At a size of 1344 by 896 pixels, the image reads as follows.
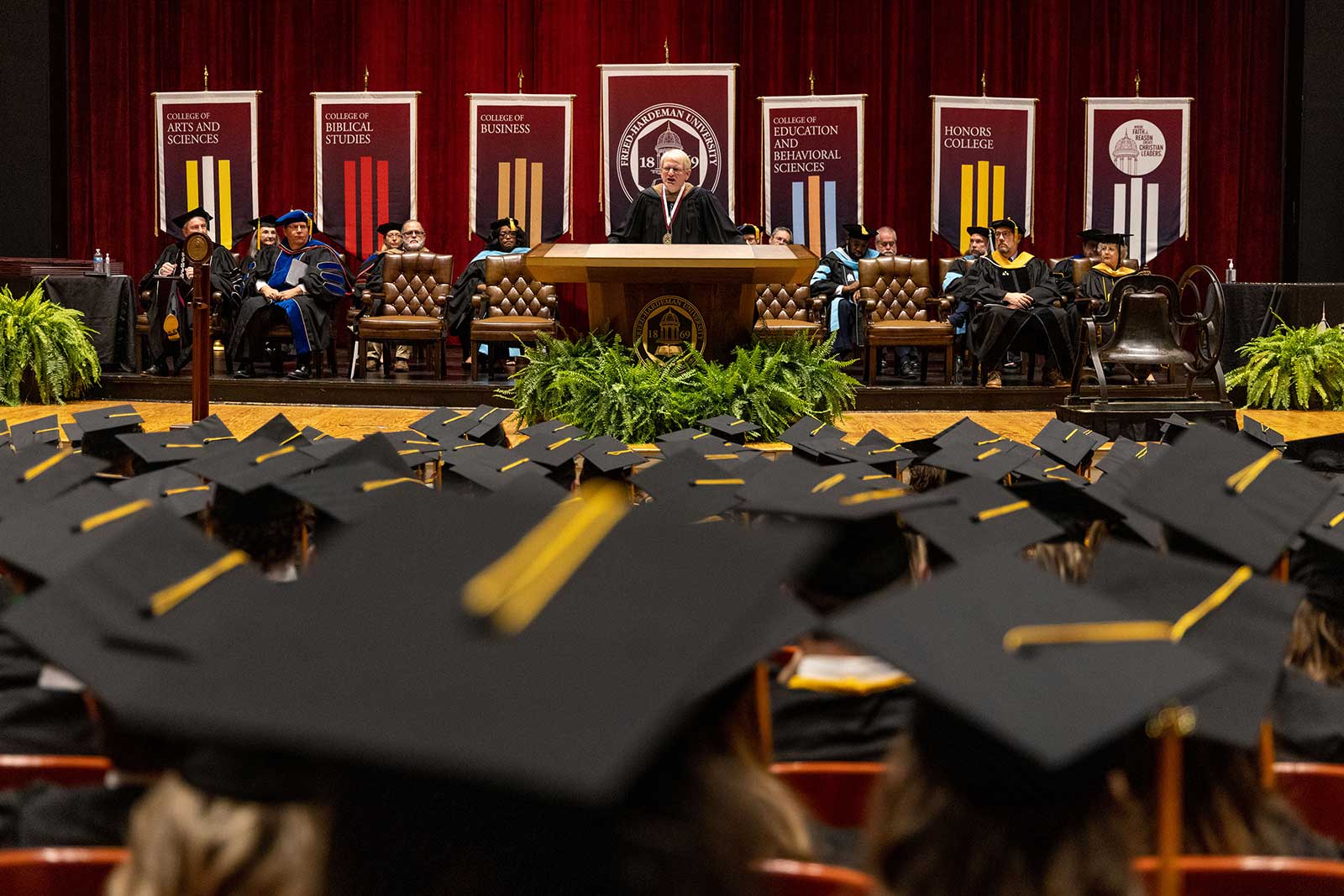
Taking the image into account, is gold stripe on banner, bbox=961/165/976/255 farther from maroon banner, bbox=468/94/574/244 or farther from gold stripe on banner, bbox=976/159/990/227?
maroon banner, bbox=468/94/574/244

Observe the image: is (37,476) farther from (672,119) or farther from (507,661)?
(672,119)

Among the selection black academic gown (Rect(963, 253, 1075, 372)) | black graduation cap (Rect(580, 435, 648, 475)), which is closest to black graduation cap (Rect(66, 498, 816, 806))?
black graduation cap (Rect(580, 435, 648, 475))

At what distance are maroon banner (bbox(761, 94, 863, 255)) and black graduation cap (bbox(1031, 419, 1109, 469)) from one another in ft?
26.1

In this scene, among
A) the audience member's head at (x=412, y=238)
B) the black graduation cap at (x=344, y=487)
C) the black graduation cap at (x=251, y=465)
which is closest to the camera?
the black graduation cap at (x=344, y=487)

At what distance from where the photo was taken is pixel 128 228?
12.5 meters

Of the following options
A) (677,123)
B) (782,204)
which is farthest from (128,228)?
(782,204)

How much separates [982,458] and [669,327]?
328 centimetres

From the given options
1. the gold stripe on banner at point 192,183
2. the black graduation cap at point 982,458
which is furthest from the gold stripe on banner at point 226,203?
the black graduation cap at point 982,458

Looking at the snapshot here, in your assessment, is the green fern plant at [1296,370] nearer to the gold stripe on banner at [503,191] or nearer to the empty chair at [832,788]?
the gold stripe on banner at [503,191]

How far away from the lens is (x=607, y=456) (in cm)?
325

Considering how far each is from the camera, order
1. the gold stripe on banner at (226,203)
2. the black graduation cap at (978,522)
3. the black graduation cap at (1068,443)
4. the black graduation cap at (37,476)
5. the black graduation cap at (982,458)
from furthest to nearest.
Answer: the gold stripe on banner at (226,203) → the black graduation cap at (1068,443) → the black graduation cap at (982,458) → the black graduation cap at (37,476) → the black graduation cap at (978,522)

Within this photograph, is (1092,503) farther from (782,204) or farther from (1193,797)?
(782,204)

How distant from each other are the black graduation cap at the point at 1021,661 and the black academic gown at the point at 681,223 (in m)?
5.78

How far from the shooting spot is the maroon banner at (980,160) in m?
11.3
